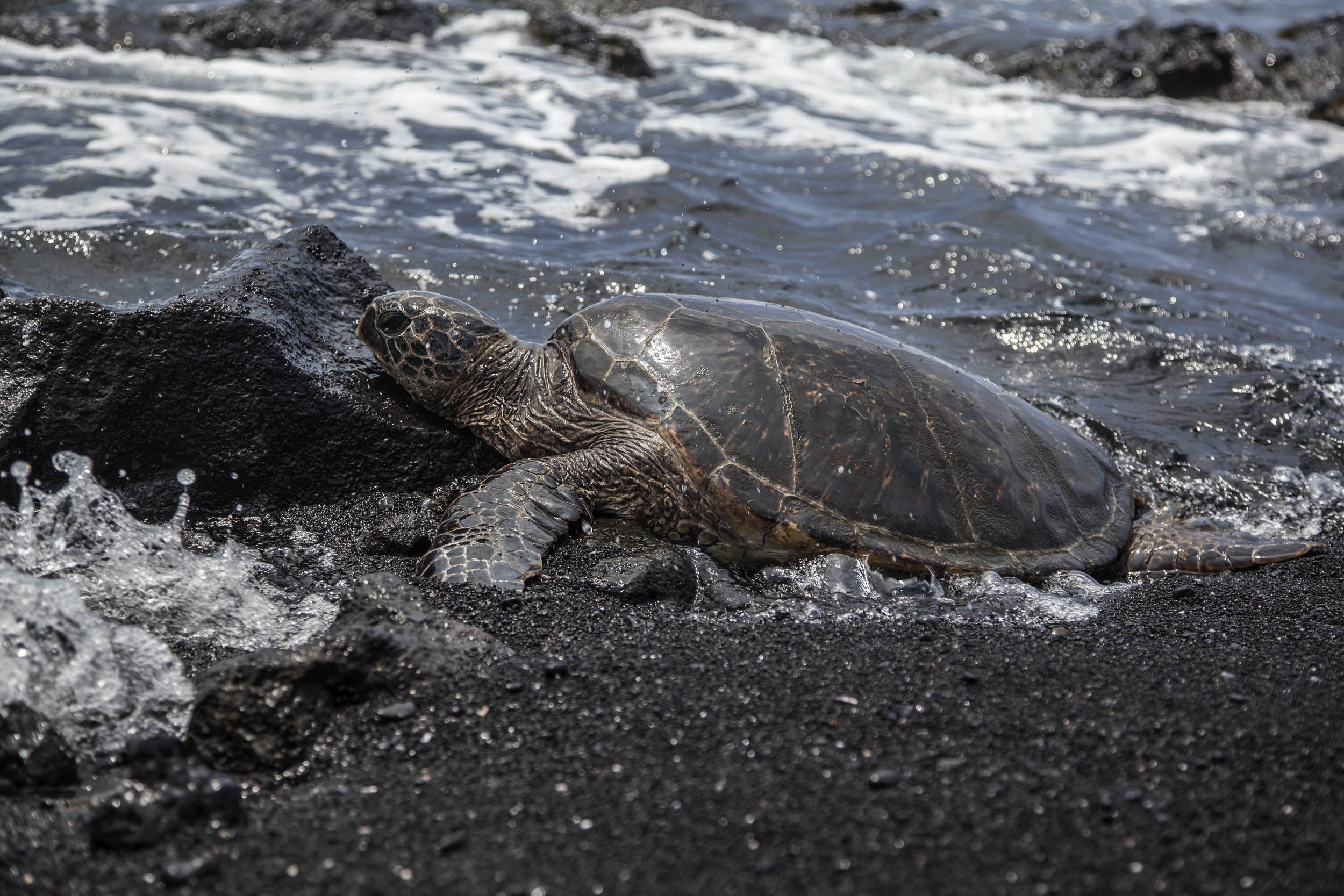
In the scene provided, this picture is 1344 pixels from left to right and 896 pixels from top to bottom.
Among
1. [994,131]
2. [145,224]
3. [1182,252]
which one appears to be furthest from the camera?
[994,131]

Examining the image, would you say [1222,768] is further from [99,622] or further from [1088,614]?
[99,622]

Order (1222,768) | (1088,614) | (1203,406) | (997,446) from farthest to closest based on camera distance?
(1203,406)
(997,446)
(1088,614)
(1222,768)

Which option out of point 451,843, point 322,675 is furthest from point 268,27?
point 451,843

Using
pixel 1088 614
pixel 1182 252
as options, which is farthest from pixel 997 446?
pixel 1182 252

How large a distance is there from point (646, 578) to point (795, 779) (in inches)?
46.0

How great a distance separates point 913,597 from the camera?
359 cm

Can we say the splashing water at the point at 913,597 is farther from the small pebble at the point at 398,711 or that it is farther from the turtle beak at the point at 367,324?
the turtle beak at the point at 367,324

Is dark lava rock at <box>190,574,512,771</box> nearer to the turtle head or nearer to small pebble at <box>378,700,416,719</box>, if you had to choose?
small pebble at <box>378,700,416,719</box>

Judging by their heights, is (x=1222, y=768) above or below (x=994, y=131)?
below

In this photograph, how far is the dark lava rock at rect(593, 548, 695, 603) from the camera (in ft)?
10.6

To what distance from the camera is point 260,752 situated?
229 cm

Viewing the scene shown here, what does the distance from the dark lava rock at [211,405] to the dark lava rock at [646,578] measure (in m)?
1.13

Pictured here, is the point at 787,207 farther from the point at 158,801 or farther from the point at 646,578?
the point at 158,801

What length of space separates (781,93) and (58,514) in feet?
35.2
